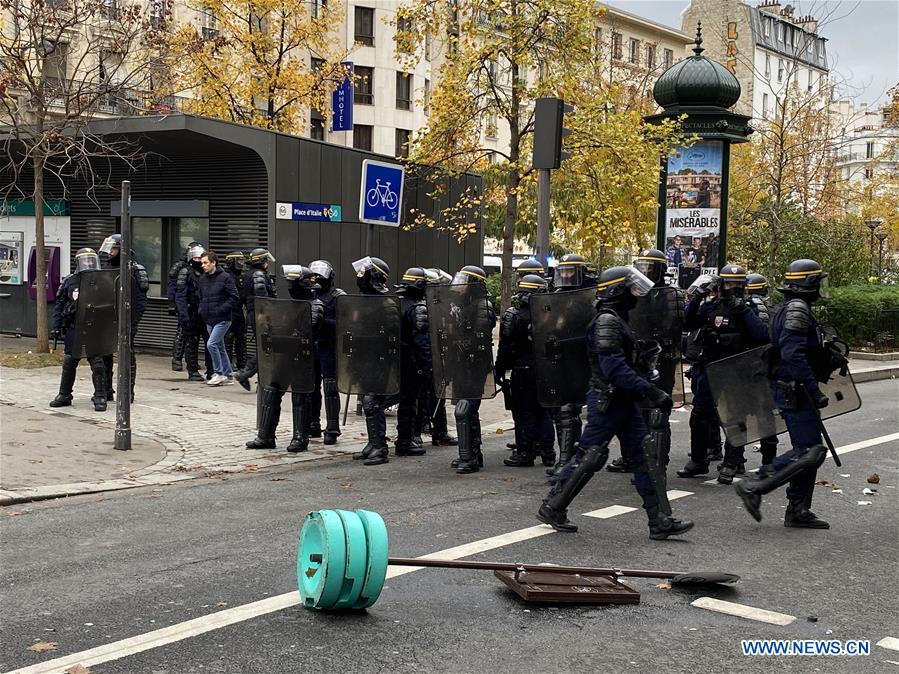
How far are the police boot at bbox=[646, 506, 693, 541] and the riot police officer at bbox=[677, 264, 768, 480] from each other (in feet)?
6.99

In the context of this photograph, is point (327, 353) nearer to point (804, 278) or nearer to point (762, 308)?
point (762, 308)

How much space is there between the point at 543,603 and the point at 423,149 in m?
14.2

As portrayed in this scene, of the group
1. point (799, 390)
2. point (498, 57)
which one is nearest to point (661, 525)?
point (799, 390)

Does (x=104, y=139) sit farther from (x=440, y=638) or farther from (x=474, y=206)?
(x=440, y=638)

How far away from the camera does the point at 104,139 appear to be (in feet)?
55.1

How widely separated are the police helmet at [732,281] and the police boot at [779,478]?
216 centimetres

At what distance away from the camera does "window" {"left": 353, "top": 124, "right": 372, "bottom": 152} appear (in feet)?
187

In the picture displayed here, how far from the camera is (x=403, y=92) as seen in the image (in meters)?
58.6

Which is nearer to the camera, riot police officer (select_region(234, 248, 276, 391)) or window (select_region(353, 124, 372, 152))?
riot police officer (select_region(234, 248, 276, 391))

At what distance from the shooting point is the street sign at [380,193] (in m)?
12.1

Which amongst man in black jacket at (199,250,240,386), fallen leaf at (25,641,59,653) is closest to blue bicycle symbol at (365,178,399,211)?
man in black jacket at (199,250,240,386)

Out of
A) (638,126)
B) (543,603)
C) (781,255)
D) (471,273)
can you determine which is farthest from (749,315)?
(781,255)

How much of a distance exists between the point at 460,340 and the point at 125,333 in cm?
295
